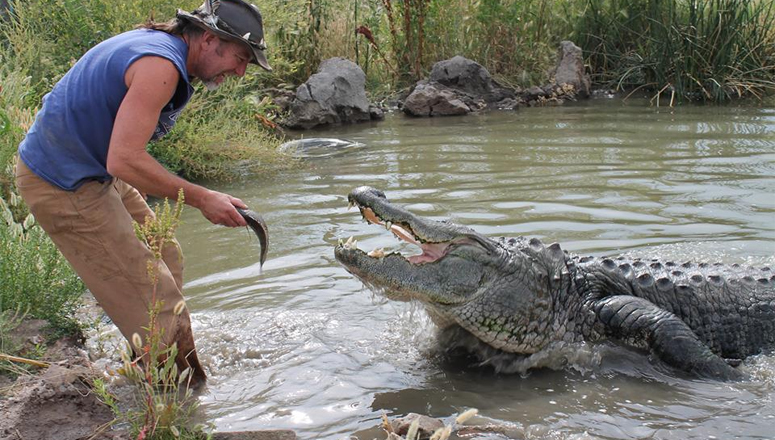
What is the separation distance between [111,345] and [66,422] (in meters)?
1.41

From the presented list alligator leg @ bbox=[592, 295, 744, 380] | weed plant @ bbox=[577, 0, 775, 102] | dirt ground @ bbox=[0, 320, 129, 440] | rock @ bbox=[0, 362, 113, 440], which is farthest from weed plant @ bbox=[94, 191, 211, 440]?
weed plant @ bbox=[577, 0, 775, 102]

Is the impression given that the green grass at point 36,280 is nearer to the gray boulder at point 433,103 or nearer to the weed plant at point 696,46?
the gray boulder at point 433,103

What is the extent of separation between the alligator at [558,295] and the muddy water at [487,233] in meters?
0.15

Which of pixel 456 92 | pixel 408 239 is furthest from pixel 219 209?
pixel 456 92

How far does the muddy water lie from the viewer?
3775 mm

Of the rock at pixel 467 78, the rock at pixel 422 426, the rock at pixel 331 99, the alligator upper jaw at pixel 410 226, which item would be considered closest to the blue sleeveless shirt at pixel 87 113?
the alligator upper jaw at pixel 410 226

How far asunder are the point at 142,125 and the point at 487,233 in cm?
365

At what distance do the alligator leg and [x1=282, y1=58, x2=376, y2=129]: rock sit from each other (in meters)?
7.79

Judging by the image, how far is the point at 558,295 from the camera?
4336mm

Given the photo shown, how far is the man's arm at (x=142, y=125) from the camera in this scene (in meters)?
3.14

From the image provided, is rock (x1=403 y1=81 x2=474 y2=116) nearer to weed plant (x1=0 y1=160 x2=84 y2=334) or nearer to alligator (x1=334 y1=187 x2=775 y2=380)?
alligator (x1=334 y1=187 x2=775 y2=380)

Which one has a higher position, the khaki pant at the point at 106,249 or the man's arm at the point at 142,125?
the man's arm at the point at 142,125

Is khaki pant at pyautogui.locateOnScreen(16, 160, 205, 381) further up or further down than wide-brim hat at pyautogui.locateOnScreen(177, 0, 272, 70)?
further down

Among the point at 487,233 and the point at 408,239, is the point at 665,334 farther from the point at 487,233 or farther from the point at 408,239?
the point at 487,233
